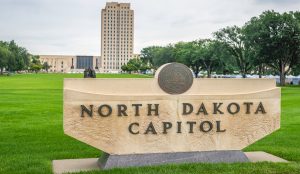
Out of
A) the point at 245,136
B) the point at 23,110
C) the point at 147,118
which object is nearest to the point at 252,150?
the point at 245,136

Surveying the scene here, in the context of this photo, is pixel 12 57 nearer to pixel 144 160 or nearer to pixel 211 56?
pixel 211 56

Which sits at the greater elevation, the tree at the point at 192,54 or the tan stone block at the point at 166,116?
the tree at the point at 192,54

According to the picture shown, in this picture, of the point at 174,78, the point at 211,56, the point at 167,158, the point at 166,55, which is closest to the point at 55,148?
the point at 167,158

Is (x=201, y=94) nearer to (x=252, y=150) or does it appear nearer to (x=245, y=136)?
(x=245, y=136)

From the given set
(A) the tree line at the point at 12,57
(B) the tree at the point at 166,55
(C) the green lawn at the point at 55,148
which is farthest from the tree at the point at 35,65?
(C) the green lawn at the point at 55,148

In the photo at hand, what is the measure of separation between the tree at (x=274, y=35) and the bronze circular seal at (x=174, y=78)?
45195 millimetres

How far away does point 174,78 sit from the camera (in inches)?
369

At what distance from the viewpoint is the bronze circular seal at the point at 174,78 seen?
9336 mm

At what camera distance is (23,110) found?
21172 mm

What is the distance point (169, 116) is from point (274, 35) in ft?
Answer: 154

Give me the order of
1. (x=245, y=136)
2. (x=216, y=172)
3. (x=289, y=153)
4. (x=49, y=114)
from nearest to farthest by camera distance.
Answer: (x=216, y=172) → (x=245, y=136) → (x=289, y=153) → (x=49, y=114)

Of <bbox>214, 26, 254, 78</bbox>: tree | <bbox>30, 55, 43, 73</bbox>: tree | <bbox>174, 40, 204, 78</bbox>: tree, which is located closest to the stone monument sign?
<bbox>214, 26, 254, 78</bbox>: tree

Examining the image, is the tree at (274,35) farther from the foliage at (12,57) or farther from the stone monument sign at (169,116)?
the foliage at (12,57)

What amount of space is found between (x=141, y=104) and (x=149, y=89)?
1.23 ft
